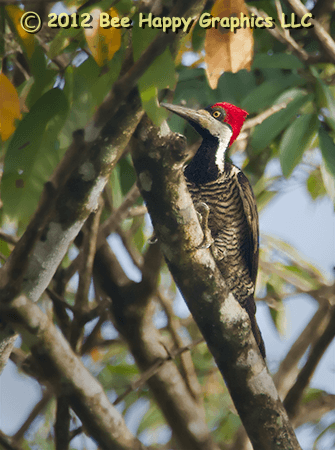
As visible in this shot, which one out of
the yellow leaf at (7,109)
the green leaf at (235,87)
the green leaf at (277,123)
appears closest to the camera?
the yellow leaf at (7,109)

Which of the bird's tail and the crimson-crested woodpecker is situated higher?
the crimson-crested woodpecker

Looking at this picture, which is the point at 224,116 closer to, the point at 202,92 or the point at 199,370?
the point at 202,92

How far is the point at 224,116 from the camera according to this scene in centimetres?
191

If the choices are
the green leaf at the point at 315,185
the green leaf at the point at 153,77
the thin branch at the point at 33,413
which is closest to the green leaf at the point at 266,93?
the green leaf at the point at 153,77

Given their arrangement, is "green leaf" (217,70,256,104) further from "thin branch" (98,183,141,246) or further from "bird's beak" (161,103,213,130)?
"thin branch" (98,183,141,246)

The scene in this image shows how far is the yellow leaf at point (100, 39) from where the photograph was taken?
0.96 m

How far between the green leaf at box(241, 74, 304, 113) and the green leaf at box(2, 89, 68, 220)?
84 cm

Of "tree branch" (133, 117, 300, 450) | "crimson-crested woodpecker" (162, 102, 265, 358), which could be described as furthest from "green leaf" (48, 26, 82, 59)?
"crimson-crested woodpecker" (162, 102, 265, 358)

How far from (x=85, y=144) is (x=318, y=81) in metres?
1.03

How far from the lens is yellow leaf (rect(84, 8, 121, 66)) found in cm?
96

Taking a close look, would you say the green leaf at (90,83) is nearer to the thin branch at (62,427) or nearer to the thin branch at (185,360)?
the thin branch at (62,427)

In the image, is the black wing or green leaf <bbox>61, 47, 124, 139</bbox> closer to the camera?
green leaf <bbox>61, 47, 124, 139</bbox>

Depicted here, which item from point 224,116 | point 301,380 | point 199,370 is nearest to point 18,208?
point 224,116

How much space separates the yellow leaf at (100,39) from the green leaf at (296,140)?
766 millimetres
